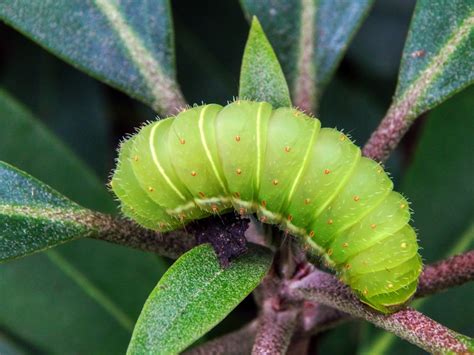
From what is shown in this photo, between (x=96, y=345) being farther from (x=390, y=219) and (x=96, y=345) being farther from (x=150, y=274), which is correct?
(x=390, y=219)

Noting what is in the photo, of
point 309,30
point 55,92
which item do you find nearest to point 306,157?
point 309,30

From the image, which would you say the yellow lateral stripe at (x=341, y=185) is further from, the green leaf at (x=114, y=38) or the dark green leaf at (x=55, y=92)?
the dark green leaf at (x=55, y=92)

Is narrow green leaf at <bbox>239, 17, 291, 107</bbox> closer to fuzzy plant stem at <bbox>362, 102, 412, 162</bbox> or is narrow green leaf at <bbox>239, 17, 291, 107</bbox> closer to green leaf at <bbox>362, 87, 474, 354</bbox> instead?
fuzzy plant stem at <bbox>362, 102, 412, 162</bbox>

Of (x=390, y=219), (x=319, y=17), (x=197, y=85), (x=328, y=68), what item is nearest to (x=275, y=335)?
(x=390, y=219)

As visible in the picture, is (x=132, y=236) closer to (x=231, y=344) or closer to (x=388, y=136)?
(x=231, y=344)

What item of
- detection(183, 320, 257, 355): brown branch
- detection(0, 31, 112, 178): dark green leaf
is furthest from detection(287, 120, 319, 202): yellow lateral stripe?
detection(0, 31, 112, 178): dark green leaf

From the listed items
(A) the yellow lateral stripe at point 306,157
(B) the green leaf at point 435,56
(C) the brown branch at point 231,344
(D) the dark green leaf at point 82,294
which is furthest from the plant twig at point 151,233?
(D) the dark green leaf at point 82,294
